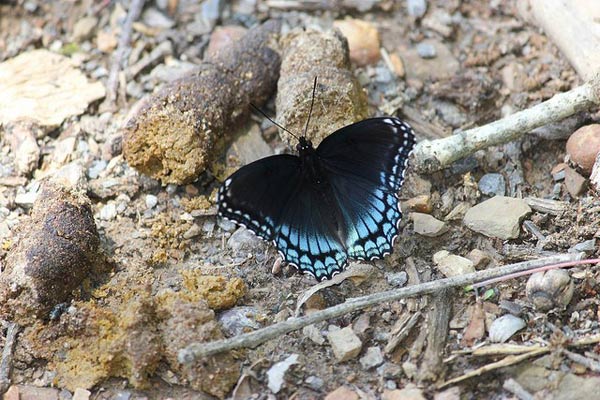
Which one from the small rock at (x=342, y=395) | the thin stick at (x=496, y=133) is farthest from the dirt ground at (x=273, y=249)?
the thin stick at (x=496, y=133)

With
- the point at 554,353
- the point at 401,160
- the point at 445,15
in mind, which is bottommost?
the point at 554,353

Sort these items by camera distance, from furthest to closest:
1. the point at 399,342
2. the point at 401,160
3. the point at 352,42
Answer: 1. the point at 352,42
2. the point at 401,160
3. the point at 399,342

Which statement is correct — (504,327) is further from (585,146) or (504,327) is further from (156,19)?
(156,19)

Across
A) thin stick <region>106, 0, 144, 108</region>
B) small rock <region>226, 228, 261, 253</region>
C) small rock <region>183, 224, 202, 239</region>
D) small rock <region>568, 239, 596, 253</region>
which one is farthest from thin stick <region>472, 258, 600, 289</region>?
thin stick <region>106, 0, 144, 108</region>

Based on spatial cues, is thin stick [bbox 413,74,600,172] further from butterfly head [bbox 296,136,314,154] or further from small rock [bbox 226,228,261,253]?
small rock [bbox 226,228,261,253]

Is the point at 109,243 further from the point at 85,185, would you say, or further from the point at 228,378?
the point at 228,378

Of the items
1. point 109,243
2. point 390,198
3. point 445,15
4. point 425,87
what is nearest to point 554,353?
point 390,198
